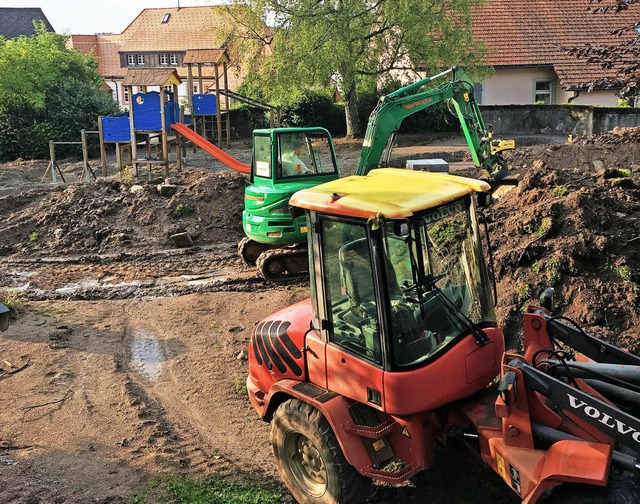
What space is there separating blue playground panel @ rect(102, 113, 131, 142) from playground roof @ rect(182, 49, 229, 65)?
5.76 m

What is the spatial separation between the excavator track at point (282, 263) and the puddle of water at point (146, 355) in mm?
2881

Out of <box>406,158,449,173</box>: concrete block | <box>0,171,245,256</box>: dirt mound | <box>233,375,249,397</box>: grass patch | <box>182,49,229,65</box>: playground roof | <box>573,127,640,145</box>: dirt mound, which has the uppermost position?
<box>182,49,229,65</box>: playground roof

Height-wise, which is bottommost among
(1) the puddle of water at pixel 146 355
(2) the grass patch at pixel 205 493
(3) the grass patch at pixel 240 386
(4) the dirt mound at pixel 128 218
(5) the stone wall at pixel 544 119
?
(2) the grass patch at pixel 205 493

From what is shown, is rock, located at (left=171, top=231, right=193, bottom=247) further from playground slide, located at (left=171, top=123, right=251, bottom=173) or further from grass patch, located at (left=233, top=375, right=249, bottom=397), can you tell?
grass patch, located at (left=233, top=375, right=249, bottom=397)

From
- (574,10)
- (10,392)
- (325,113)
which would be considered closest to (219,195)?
(10,392)

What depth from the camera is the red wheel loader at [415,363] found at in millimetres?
4430

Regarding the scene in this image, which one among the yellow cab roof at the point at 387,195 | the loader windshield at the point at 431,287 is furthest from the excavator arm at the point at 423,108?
the loader windshield at the point at 431,287

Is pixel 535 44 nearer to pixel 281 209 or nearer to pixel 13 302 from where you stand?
pixel 281 209

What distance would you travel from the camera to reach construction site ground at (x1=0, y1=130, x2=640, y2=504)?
642 cm

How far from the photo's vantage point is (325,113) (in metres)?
31.3

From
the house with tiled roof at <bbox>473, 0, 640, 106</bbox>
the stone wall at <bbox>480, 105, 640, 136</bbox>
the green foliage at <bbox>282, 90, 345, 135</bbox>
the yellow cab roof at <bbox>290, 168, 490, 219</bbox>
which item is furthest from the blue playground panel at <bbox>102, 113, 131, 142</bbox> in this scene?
the yellow cab roof at <bbox>290, 168, 490, 219</bbox>

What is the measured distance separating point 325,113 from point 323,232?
88.1 ft

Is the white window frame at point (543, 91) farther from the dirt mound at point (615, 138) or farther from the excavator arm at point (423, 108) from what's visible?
the excavator arm at point (423, 108)

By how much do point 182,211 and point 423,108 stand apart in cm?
700
